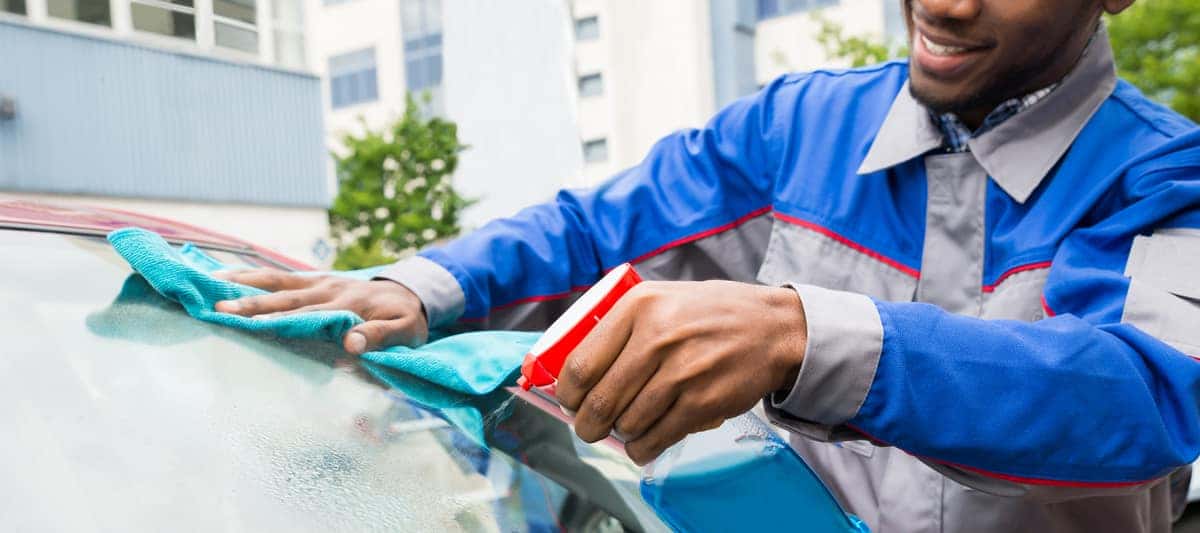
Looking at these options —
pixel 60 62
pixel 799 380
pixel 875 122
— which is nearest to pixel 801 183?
pixel 875 122

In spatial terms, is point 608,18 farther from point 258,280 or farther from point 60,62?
point 258,280

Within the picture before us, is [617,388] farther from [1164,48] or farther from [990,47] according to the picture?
[1164,48]

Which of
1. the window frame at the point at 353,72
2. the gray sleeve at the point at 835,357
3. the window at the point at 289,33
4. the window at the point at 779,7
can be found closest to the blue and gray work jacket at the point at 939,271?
the gray sleeve at the point at 835,357

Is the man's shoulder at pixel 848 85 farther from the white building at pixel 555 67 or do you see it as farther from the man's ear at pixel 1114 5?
the white building at pixel 555 67

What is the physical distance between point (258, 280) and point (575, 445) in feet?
1.45

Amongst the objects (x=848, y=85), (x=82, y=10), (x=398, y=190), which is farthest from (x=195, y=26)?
(x=848, y=85)

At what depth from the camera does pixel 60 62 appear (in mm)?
8250

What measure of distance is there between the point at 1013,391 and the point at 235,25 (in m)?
9.36

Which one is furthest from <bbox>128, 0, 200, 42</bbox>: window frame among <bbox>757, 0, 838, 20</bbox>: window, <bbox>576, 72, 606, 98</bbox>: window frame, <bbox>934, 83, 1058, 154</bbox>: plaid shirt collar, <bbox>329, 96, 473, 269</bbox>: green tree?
<bbox>757, 0, 838, 20</bbox>: window

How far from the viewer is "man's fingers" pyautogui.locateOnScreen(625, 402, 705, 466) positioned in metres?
0.84

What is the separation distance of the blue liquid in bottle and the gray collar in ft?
1.72

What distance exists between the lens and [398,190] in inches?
557

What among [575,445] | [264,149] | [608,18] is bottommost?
[575,445]

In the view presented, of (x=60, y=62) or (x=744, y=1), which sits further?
(x=744, y=1)
